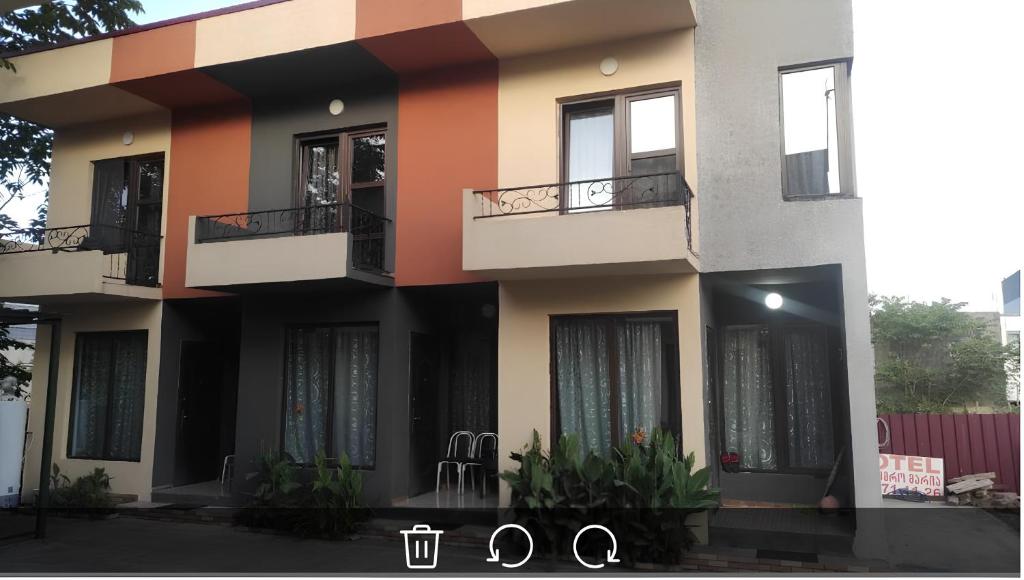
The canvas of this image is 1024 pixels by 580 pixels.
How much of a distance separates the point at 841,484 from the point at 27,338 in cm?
2245

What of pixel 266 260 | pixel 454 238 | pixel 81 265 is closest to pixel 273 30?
pixel 266 260

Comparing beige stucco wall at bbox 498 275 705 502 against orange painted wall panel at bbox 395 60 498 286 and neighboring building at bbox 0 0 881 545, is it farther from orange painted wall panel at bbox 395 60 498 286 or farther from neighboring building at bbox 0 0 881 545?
orange painted wall panel at bbox 395 60 498 286

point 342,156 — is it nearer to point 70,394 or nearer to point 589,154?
point 589,154

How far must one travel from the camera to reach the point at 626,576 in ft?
19.5

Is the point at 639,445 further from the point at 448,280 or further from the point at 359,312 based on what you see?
the point at 359,312

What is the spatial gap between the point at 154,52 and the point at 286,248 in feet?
10.9

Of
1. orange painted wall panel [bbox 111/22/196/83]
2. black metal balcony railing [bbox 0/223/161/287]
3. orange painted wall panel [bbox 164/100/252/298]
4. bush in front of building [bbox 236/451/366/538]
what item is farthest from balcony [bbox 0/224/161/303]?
bush in front of building [bbox 236/451/366/538]

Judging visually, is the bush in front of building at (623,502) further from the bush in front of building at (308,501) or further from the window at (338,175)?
the window at (338,175)

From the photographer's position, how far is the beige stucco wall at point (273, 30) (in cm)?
809

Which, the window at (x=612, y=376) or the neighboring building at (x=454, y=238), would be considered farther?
the window at (x=612, y=376)

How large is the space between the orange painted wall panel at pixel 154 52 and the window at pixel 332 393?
3589 millimetres

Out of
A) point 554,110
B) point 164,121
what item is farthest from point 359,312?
point 164,121

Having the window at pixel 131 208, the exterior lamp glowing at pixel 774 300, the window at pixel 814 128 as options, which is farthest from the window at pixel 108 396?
the window at pixel 814 128

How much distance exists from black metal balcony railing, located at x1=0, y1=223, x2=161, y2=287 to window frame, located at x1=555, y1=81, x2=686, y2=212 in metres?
5.63
